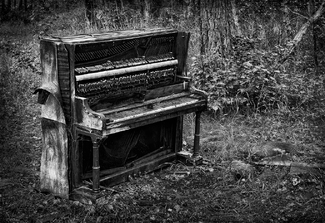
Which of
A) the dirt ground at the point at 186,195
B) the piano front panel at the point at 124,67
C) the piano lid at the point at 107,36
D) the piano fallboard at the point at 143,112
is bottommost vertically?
the dirt ground at the point at 186,195

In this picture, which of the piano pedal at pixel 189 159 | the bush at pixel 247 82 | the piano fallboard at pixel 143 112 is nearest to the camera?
the piano fallboard at pixel 143 112

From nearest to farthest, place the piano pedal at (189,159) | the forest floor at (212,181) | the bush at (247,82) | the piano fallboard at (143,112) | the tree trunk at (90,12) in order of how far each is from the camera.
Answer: the piano fallboard at (143,112), the forest floor at (212,181), the piano pedal at (189,159), the bush at (247,82), the tree trunk at (90,12)

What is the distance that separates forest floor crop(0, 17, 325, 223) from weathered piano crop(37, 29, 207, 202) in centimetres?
29

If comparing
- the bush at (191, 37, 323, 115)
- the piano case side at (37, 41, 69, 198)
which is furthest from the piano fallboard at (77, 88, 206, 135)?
the bush at (191, 37, 323, 115)

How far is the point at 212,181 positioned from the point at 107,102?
5.52ft

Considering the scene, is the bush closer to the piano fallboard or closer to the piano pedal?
the piano pedal

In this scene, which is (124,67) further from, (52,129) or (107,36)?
(52,129)

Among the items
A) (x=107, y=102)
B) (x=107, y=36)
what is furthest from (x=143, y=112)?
(x=107, y=36)

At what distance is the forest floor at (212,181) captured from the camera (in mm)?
5539

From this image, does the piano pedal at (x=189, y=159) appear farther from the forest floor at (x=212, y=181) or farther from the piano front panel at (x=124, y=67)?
the piano front panel at (x=124, y=67)

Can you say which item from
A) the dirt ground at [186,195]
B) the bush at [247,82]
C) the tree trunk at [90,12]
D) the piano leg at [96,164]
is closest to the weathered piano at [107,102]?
the piano leg at [96,164]

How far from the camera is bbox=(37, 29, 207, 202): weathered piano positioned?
17.8ft

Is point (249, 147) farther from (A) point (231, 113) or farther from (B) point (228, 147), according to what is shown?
(A) point (231, 113)

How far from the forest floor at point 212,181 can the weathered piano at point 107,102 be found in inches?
11.5
